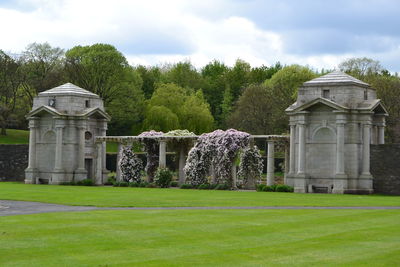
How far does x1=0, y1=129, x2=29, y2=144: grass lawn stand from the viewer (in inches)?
3386

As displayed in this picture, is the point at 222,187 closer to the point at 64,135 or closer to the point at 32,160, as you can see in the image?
the point at 64,135

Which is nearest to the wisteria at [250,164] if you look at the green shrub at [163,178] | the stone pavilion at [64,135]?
the green shrub at [163,178]

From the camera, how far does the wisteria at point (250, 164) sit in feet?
162

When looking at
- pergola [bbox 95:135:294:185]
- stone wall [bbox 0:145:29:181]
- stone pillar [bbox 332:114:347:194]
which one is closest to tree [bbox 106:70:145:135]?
stone wall [bbox 0:145:29:181]

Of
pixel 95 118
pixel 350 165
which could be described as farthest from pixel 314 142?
pixel 95 118

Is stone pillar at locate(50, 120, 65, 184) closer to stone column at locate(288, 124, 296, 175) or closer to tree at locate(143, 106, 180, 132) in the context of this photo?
stone column at locate(288, 124, 296, 175)

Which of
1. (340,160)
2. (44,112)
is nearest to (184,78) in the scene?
(44,112)

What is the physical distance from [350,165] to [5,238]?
96.3ft

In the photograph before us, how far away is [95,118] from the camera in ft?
186

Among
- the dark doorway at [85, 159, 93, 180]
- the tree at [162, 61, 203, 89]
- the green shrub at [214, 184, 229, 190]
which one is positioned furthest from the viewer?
the tree at [162, 61, 203, 89]

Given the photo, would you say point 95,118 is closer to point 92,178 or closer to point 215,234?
point 92,178

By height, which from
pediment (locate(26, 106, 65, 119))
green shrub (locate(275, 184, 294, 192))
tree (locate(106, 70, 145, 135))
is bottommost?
green shrub (locate(275, 184, 294, 192))

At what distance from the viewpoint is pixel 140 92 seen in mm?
88625

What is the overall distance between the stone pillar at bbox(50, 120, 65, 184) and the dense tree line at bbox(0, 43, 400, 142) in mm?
24807
